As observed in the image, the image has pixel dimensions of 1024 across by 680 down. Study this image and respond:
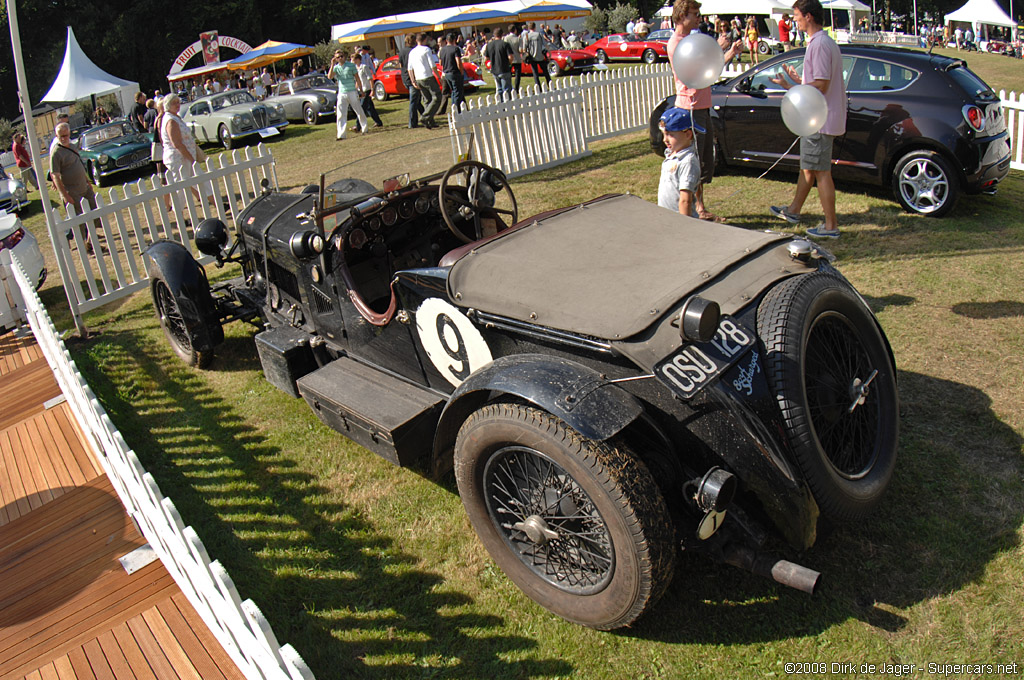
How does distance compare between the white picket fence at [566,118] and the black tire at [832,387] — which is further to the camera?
the white picket fence at [566,118]

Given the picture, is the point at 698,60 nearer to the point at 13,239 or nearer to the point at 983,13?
the point at 13,239

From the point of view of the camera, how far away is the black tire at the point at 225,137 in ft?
53.5

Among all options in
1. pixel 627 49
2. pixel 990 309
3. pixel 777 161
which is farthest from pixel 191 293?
pixel 627 49

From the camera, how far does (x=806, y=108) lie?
18.5ft

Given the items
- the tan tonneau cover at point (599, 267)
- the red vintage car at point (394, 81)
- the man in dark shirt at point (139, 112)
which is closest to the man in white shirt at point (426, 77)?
the red vintage car at point (394, 81)

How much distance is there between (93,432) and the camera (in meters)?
4.32

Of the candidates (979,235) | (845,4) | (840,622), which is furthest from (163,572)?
(845,4)

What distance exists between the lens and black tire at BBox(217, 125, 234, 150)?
16.3 meters

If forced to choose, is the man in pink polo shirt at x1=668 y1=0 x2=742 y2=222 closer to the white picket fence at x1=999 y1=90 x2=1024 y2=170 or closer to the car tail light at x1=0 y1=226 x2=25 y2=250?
the white picket fence at x1=999 y1=90 x2=1024 y2=170

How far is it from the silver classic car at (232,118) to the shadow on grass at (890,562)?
1594 centimetres

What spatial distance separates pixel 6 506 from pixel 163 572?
1.52 meters

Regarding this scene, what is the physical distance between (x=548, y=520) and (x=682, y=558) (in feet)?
2.42

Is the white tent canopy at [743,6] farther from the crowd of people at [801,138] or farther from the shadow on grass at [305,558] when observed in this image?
the shadow on grass at [305,558]

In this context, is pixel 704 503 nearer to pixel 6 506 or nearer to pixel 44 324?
pixel 6 506
